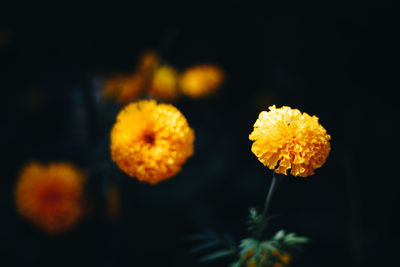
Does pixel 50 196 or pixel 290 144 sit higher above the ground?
pixel 50 196

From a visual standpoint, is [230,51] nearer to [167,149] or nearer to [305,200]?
[305,200]

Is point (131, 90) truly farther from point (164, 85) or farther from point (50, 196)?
point (50, 196)

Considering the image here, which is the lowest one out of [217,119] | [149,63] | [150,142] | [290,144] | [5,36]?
[290,144]

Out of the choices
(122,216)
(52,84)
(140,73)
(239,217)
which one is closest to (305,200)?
(239,217)

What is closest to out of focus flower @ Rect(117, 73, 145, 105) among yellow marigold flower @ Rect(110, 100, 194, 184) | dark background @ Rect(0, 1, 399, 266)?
dark background @ Rect(0, 1, 399, 266)

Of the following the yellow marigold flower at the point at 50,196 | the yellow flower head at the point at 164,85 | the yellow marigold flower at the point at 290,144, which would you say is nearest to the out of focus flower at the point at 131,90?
the yellow flower head at the point at 164,85

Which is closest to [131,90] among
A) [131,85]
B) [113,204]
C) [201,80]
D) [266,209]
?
[131,85]

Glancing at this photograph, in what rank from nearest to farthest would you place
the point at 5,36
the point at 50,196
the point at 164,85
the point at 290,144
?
the point at 290,144
the point at 50,196
the point at 164,85
the point at 5,36
